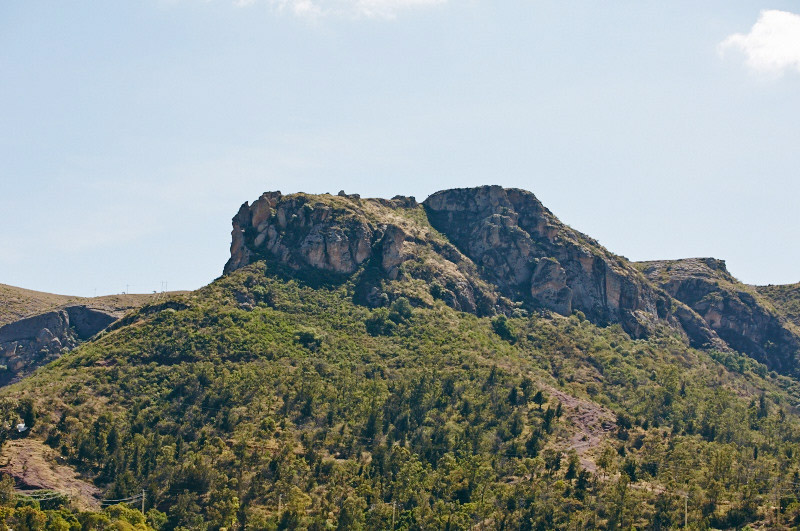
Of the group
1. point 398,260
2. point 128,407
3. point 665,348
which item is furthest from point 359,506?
point 665,348

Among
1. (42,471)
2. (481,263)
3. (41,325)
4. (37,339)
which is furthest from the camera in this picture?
(41,325)

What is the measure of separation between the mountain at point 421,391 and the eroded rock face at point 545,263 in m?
0.47

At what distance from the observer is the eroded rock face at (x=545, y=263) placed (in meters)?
174

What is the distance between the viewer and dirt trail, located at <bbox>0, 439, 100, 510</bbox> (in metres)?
85.3

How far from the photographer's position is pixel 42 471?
87.2 metres

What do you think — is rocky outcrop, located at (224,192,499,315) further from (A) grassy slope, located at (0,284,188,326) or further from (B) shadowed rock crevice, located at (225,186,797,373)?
(A) grassy slope, located at (0,284,188,326)

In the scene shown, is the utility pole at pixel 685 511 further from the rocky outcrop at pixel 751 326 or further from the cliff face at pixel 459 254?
the rocky outcrop at pixel 751 326

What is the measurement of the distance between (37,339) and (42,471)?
9991cm

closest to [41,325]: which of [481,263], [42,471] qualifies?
[481,263]

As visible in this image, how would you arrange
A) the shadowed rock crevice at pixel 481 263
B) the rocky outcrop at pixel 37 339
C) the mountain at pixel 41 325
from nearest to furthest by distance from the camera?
the shadowed rock crevice at pixel 481 263
the rocky outcrop at pixel 37 339
the mountain at pixel 41 325

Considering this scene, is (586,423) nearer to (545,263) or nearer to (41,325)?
(545,263)

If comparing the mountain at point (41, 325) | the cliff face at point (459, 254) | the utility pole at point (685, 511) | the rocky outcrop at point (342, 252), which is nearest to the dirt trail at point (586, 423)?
the utility pole at point (685, 511)

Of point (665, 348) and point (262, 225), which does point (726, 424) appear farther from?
point (262, 225)

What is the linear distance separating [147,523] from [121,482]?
7.30 m
